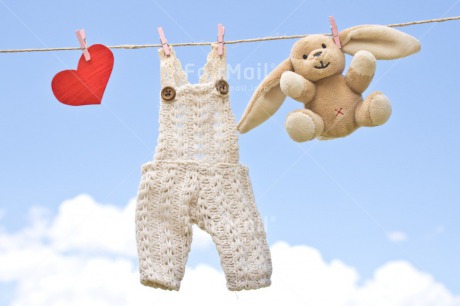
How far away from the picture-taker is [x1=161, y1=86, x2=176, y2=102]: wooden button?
1.75 m

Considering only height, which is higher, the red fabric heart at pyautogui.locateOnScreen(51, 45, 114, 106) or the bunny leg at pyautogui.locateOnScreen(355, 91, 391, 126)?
the red fabric heart at pyautogui.locateOnScreen(51, 45, 114, 106)

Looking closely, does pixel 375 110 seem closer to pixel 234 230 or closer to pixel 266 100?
pixel 266 100

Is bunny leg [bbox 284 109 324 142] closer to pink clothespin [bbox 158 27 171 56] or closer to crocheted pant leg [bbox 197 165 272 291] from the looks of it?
crocheted pant leg [bbox 197 165 272 291]

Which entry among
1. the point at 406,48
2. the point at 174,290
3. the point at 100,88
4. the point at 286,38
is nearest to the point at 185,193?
the point at 174,290

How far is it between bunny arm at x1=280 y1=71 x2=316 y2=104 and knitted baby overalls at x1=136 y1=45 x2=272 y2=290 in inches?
7.5

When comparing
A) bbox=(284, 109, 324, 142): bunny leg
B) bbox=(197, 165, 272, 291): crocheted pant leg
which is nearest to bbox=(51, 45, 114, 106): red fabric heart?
bbox=(197, 165, 272, 291): crocheted pant leg

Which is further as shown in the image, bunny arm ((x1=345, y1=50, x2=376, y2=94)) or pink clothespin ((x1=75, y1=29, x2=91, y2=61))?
pink clothespin ((x1=75, y1=29, x2=91, y2=61))

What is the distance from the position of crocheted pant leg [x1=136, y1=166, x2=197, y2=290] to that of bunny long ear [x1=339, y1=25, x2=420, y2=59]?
57 cm

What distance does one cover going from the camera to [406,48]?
5.55 feet

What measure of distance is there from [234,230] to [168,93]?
16.7 inches

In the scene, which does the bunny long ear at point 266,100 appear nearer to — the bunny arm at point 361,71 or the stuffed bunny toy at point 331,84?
the stuffed bunny toy at point 331,84

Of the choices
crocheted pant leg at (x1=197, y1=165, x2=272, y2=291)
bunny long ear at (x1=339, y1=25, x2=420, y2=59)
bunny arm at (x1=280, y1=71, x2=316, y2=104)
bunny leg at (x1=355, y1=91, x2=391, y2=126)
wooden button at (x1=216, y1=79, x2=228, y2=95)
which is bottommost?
crocheted pant leg at (x1=197, y1=165, x2=272, y2=291)

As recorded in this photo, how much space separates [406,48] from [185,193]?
2.35 ft

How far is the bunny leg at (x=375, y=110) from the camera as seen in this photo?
5.32 feet
